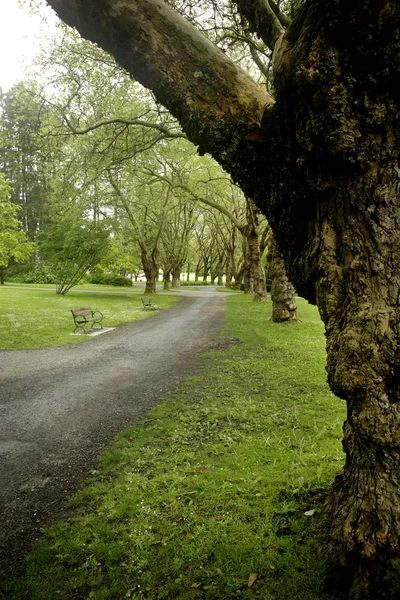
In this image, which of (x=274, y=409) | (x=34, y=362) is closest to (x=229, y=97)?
(x=274, y=409)

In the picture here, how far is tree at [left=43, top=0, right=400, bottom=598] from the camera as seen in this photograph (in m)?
1.97

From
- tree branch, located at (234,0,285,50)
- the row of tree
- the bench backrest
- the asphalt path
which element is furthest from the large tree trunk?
the bench backrest

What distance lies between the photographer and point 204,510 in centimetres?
331

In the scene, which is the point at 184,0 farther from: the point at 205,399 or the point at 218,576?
the point at 218,576

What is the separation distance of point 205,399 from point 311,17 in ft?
17.6

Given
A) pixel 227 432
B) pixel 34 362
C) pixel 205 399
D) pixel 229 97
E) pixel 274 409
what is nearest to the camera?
pixel 229 97

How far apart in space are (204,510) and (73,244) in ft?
81.8

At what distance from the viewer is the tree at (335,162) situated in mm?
1975

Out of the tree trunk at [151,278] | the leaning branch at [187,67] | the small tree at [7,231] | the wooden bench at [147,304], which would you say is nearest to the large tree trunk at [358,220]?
the leaning branch at [187,67]

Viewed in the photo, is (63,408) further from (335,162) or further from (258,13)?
(258,13)

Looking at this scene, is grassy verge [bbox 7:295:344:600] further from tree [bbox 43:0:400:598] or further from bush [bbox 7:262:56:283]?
bush [bbox 7:262:56:283]

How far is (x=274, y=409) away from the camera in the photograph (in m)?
5.62

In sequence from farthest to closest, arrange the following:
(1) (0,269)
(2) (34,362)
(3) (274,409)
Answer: (1) (0,269)
(2) (34,362)
(3) (274,409)

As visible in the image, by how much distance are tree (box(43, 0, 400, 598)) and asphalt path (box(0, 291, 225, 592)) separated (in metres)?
2.70
